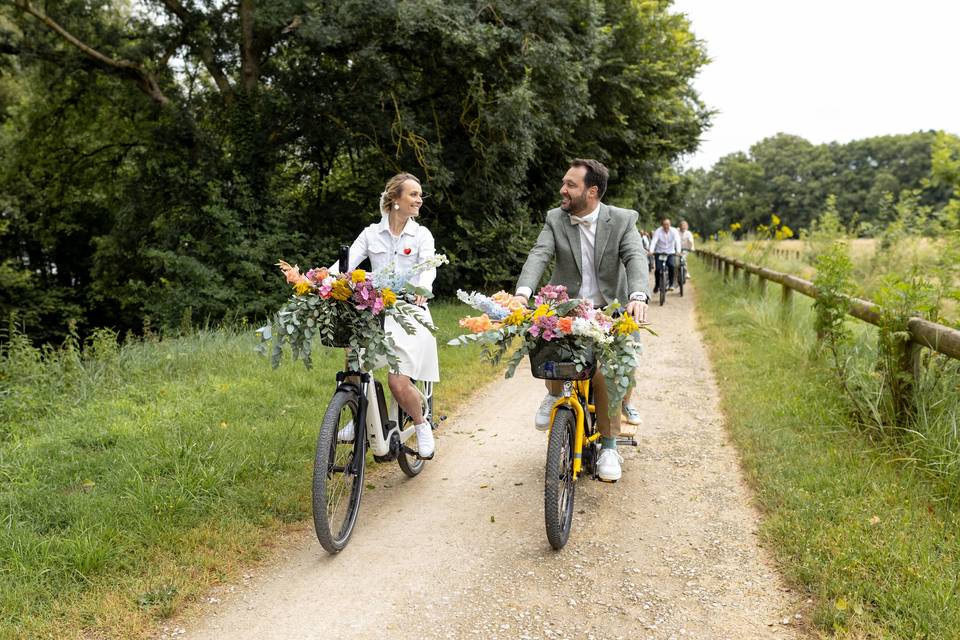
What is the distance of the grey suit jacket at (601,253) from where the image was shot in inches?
170

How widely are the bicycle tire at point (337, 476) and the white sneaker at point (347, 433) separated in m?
0.02

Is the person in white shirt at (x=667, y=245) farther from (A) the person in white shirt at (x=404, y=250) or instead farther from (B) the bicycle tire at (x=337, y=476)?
(B) the bicycle tire at (x=337, y=476)

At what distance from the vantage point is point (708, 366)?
8.61 m

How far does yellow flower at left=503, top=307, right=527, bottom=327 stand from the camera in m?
3.58

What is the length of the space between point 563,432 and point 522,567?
2.40ft

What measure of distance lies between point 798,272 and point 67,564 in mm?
12800

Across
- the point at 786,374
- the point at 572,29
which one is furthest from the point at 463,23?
the point at 786,374

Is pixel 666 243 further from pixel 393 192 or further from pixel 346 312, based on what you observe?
pixel 346 312

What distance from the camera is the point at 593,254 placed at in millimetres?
4418

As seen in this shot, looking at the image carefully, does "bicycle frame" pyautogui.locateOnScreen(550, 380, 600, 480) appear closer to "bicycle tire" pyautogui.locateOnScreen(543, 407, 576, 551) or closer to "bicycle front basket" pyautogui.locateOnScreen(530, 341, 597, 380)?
"bicycle tire" pyautogui.locateOnScreen(543, 407, 576, 551)

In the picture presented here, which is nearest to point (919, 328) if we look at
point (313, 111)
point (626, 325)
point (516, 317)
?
point (626, 325)

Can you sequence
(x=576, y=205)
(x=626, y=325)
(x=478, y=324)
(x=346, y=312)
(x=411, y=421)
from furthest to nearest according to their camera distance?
(x=411, y=421)
(x=576, y=205)
(x=346, y=312)
(x=626, y=325)
(x=478, y=324)

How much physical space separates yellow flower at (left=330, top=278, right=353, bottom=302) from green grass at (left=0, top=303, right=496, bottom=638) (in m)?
1.42

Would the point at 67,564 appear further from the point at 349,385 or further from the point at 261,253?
the point at 261,253
